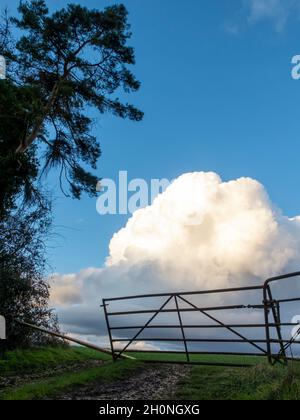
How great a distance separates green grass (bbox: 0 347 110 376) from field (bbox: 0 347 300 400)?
312 millimetres

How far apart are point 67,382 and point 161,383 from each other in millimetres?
1851

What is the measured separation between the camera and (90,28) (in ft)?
62.8

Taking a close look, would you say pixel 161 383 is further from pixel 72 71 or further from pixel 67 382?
pixel 72 71

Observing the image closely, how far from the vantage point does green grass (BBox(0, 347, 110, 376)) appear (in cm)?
1383

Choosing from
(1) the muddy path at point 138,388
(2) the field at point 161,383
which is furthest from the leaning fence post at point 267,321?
(1) the muddy path at point 138,388

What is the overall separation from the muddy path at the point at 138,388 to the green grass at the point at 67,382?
22 cm

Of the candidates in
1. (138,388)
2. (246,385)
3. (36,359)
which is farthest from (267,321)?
(36,359)

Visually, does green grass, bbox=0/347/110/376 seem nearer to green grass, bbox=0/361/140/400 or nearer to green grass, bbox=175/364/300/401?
green grass, bbox=0/361/140/400

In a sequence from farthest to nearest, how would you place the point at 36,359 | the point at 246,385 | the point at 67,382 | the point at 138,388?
the point at 36,359 → the point at 67,382 → the point at 138,388 → the point at 246,385

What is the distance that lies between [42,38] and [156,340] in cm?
1289

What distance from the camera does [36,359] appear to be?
48.6ft

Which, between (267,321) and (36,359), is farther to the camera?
(36,359)

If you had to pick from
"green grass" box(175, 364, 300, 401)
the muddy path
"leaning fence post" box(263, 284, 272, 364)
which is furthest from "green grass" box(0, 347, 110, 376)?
"leaning fence post" box(263, 284, 272, 364)

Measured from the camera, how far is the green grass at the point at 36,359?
544 inches
